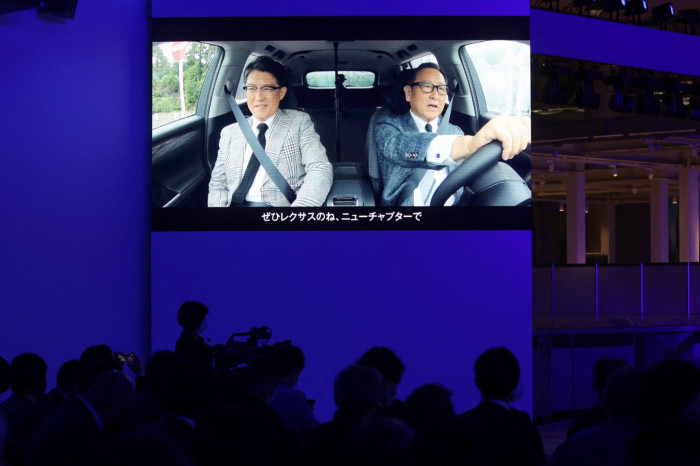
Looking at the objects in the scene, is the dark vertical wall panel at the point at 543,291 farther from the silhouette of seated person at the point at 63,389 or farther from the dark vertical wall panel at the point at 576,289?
the silhouette of seated person at the point at 63,389

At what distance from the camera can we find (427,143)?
714 centimetres

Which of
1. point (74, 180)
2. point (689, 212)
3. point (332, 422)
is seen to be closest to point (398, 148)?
point (74, 180)

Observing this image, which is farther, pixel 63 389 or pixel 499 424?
pixel 63 389

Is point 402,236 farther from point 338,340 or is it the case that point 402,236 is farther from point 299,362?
point 299,362

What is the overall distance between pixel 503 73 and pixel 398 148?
999mm

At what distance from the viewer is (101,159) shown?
712cm

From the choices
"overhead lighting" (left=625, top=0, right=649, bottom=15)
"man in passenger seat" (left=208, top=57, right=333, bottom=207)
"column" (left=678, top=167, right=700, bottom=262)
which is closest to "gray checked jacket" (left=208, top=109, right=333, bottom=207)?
"man in passenger seat" (left=208, top=57, right=333, bottom=207)

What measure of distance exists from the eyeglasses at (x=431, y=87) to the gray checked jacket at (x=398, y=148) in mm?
234

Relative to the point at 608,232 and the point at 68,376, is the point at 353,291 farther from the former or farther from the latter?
the point at 608,232

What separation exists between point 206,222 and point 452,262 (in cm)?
192

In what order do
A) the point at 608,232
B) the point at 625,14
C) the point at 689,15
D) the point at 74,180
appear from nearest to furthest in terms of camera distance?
the point at 74,180 < the point at 625,14 < the point at 689,15 < the point at 608,232

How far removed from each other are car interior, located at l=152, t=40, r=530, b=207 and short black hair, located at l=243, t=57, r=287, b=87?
0.13 ft

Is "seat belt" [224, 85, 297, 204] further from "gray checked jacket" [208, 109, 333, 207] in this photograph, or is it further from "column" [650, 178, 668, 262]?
"column" [650, 178, 668, 262]

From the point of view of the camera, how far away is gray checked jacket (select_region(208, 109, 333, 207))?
714 cm
